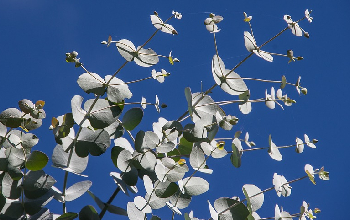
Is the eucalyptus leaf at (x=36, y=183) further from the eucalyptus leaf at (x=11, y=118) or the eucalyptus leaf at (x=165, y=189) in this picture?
the eucalyptus leaf at (x=165, y=189)

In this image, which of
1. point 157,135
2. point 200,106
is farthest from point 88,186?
point 200,106

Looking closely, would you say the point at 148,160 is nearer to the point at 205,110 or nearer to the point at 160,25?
the point at 205,110

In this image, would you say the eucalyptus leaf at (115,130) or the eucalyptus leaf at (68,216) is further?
the eucalyptus leaf at (115,130)

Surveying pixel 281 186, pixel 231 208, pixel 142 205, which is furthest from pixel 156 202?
pixel 281 186

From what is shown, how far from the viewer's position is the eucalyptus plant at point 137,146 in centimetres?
76

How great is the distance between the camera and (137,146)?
2.60 ft

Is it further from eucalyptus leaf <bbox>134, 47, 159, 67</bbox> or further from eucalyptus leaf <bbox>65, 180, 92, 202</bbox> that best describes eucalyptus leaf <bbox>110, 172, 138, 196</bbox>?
eucalyptus leaf <bbox>134, 47, 159, 67</bbox>

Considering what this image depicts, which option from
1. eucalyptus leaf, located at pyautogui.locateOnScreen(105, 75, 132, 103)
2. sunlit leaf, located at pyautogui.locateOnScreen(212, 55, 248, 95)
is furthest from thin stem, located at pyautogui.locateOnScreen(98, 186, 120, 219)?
sunlit leaf, located at pyautogui.locateOnScreen(212, 55, 248, 95)

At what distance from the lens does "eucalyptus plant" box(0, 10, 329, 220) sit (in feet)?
A: 2.49

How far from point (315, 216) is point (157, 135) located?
36cm

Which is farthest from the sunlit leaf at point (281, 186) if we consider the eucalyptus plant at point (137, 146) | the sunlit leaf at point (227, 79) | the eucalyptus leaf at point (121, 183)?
the eucalyptus leaf at point (121, 183)

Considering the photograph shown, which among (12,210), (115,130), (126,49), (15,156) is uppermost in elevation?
(126,49)

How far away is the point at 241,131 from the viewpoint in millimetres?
809

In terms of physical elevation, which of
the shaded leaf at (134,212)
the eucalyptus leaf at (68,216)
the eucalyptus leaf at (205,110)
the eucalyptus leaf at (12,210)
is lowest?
the eucalyptus leaf at (12,210)
